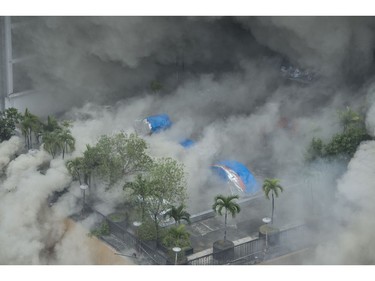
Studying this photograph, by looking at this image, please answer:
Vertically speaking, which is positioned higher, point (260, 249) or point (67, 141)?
point (67, 141)

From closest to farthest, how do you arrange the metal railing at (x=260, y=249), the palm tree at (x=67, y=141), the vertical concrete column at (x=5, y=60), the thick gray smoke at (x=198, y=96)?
the metal railing at (x=260, y=249)
the thick gray smoke at (x=198, y=96)
the palm tree at (x=67, y=141)
the vertical concrete column at (x=5, y=60)

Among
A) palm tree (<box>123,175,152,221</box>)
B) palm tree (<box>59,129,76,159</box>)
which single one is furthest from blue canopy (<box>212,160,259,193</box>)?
palm tree (<box>59,129,76,159</box>)

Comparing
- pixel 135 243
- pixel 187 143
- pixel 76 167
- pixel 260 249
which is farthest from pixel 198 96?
pixel 260 249

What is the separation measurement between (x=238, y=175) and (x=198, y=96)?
7.54 meters

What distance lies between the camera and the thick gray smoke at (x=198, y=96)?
31.1m

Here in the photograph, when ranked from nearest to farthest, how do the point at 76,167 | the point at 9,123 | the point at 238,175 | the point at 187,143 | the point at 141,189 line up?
the point at 141,189 → the point at 76,167 → the point at 238,175 → the point at 187,143 → the point at 9,123

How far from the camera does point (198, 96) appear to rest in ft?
128

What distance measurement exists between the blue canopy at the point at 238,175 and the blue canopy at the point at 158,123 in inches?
140

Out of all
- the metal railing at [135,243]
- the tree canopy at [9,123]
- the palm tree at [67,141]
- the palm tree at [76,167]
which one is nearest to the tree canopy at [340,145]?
the metal railing at [135,243]

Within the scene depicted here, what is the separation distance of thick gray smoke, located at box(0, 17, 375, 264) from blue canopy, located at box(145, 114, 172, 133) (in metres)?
0.34

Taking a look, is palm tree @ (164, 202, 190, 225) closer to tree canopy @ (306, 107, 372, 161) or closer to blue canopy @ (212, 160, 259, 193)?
blue canopy @ (212, 160, 259, 193)

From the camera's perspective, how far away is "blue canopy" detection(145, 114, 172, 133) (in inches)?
1399

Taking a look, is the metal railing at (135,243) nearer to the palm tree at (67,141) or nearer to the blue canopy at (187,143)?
the palm tree at (67,141)

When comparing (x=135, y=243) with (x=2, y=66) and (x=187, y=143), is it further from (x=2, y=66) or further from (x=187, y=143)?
(x=2, y=66)
